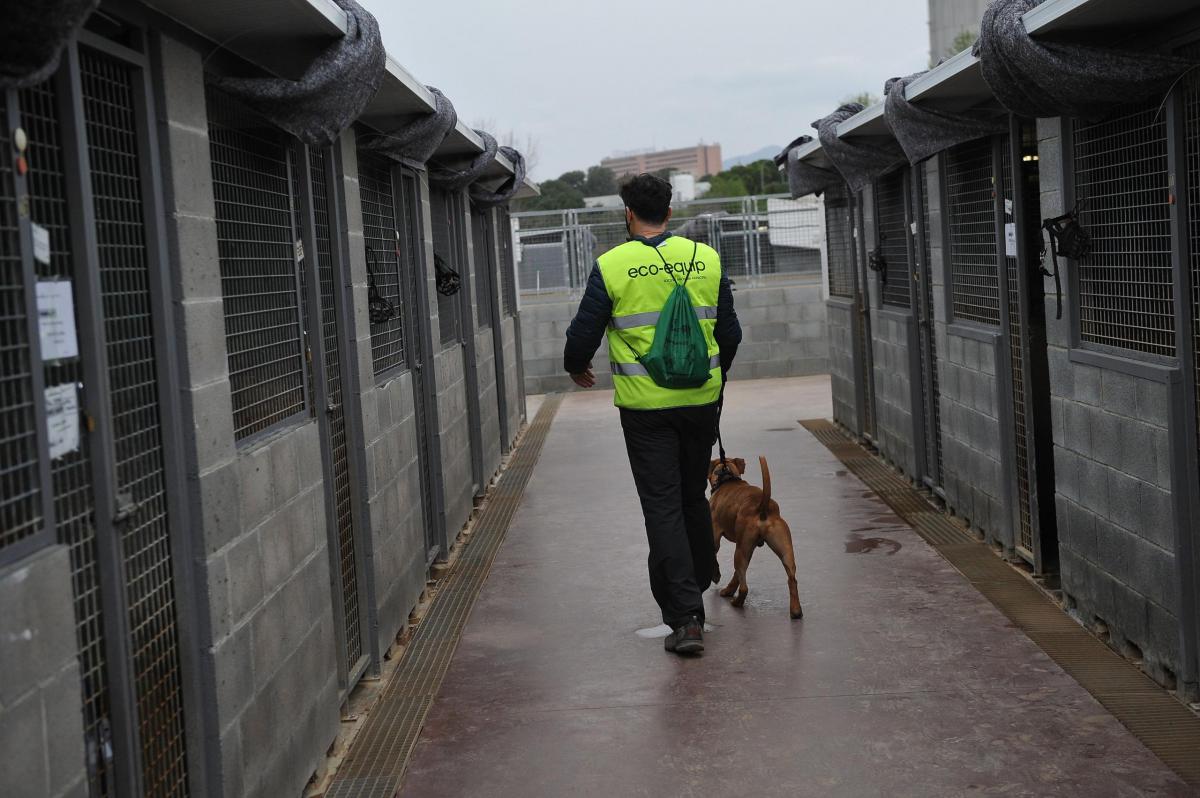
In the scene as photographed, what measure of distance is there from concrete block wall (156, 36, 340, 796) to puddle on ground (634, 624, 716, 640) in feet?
6.42

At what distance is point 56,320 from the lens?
3.05 metres

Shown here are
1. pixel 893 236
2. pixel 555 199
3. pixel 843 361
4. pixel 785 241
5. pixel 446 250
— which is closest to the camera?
pixel 446 250

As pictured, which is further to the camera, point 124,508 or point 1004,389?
point 1004,389

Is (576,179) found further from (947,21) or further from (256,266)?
(256,266)

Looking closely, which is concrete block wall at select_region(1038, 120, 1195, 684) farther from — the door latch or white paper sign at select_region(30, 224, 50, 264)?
white paper sign at select_region(30, 224, 50, 264)

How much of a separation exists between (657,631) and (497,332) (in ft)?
23.3

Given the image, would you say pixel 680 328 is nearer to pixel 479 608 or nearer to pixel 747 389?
pixel 479 608

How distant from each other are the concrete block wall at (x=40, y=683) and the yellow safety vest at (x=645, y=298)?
10.6ft

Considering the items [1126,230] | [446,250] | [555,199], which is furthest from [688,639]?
[555,199]

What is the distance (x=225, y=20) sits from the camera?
4.04 metres

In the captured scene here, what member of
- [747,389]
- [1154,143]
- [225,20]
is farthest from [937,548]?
[747,389]

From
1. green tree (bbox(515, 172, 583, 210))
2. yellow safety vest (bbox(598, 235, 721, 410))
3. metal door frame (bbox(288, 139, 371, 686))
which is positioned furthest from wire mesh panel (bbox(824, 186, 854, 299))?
green tree (bbox(515, 172, 583, 210))

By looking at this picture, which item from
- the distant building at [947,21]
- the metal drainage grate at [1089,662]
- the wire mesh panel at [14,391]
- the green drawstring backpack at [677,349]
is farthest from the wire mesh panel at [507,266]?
the distant building at [947,21]

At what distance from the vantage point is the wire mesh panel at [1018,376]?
7238 mm
